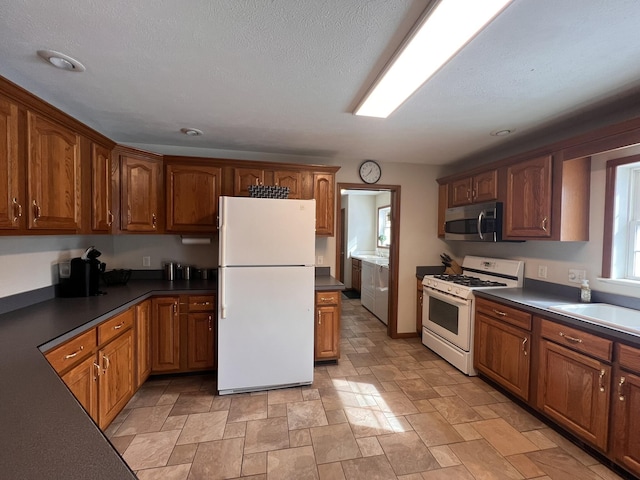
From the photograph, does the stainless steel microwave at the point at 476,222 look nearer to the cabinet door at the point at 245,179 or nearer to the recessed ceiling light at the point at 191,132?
the cabinet door at the point at 245,179

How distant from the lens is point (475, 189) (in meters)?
3.23

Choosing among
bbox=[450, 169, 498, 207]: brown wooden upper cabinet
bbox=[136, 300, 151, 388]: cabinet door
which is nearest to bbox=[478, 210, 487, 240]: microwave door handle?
bbox=[450, 169, 498, 207]: brown wooden upper cabinet

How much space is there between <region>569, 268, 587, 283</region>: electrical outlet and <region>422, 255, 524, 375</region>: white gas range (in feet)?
1.53

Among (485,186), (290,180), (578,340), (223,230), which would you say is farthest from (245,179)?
(578,340)

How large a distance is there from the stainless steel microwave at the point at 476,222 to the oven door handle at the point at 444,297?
0.69 meters

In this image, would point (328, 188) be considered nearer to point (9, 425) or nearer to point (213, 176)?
point (213, 176)

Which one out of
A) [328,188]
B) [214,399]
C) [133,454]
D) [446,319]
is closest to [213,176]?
[328,188]

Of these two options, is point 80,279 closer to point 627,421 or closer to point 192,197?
point 192,197

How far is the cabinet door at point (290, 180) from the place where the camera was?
10.3 ft

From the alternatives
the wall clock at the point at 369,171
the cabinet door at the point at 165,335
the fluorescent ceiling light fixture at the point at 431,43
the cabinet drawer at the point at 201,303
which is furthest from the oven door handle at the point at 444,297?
the cabinet door at the point at 165,335

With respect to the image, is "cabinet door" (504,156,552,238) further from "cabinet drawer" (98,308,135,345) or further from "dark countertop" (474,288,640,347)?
"cabinet drawer" (98,308,135,345)

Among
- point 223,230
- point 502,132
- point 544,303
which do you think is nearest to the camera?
point 544,303

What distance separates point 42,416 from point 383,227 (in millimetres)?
5990

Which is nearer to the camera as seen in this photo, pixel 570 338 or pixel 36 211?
pixel 36 211
